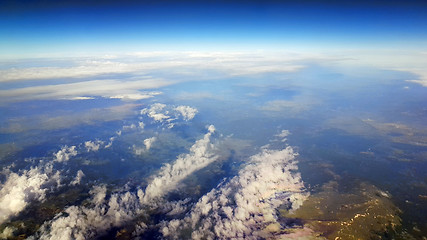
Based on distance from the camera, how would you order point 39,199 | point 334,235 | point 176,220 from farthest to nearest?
point 39,199 → point 176,220 → point 334,235

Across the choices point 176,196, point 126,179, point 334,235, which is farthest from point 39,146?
point 334,235

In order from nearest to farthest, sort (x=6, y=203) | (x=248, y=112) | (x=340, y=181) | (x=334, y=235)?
(x=334, y=235) < (x=6, y=203) < (x=340, y=181) < (x=248, y=112)

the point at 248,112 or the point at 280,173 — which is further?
the point at 248,112

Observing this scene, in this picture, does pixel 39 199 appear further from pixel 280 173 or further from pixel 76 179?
pixel 280 173

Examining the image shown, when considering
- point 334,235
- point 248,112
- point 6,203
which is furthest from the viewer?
point 248,112

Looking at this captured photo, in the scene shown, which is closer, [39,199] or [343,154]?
[39,199]

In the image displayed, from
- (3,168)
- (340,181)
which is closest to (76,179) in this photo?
(3,168)

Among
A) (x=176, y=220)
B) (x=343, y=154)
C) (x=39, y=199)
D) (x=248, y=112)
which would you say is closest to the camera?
(x=176, y=220)

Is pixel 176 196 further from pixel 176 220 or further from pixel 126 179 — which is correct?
pixel 126 179

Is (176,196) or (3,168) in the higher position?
(3,168)
